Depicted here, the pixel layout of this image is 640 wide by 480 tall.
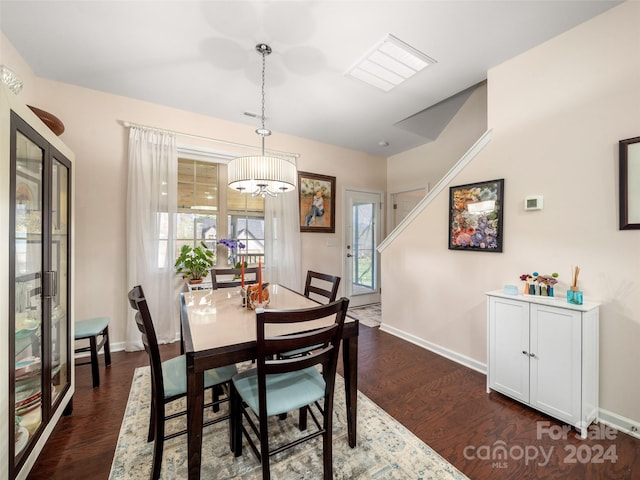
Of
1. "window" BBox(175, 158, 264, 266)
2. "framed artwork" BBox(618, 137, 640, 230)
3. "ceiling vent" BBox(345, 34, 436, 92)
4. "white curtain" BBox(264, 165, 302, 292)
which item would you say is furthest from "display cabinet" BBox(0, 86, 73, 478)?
"framed artwork" BBox(618, 137, 640, 230)

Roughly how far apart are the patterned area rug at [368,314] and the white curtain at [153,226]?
2.37 m

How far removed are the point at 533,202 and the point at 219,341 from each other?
2.51 meters

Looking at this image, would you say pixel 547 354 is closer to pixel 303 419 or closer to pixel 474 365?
pixel 474 365

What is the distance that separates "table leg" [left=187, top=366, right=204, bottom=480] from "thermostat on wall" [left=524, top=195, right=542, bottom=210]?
261cm

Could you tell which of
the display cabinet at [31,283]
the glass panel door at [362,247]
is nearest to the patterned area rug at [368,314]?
the glass panel door at [362,247]

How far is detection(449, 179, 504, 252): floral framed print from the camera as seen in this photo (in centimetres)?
240

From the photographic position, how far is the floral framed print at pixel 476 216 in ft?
7.89

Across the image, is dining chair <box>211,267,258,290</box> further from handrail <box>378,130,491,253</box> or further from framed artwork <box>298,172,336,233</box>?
handrail <box>378,130,491,253</box>

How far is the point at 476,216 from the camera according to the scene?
256 centimetres

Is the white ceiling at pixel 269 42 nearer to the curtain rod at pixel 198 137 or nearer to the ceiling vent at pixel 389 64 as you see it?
the ceiling vent at pixel 389 64

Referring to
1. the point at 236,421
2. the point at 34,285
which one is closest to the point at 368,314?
the point at 236,421

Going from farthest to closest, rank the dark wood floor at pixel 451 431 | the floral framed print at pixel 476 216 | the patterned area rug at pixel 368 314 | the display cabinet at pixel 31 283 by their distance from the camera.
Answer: the patterned area rug at pixel 368 314, the floral framed print at pixel 476 216, the dark wood floor at pixel 451 431, the display cabinet at pixel 31 283

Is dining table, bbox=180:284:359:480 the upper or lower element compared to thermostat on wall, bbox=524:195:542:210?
lower

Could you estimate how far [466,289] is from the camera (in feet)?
8.77
